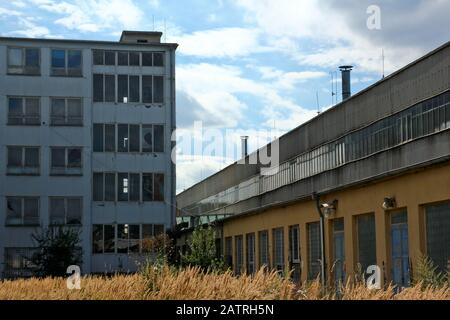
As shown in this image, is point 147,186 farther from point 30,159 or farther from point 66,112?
point 30,159

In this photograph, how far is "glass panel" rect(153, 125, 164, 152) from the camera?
5403 centimetres

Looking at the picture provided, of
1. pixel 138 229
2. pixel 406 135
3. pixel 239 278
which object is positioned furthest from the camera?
pixel 138 229

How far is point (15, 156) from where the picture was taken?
52625mm

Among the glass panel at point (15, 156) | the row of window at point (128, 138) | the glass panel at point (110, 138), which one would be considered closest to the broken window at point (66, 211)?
the glass panel at point (15, 156)

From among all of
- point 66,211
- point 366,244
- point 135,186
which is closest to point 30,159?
point 66,211

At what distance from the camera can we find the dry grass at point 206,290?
39.5 ft

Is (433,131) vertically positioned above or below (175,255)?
above

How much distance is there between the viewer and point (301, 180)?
4172 cm

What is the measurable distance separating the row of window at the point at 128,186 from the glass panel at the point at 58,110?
167 inches

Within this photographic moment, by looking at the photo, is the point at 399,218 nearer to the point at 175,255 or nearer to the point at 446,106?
the point at 446,106
